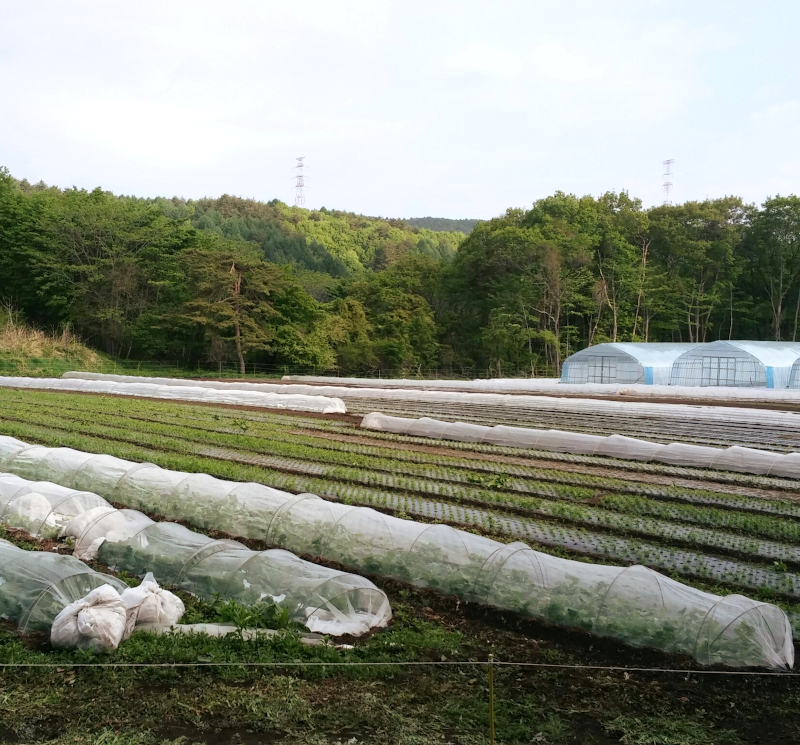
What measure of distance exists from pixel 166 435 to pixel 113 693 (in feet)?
37.4

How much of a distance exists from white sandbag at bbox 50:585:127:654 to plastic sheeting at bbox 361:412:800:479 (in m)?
10.3

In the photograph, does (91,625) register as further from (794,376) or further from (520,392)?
(794,376)

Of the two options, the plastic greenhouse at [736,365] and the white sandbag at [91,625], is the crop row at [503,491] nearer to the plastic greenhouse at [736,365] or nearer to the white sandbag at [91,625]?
the white sandbag at [91,625]

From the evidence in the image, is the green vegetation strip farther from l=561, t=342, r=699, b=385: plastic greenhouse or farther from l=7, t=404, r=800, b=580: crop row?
l=561, t=342, r=699, b=385: plastic greenhouse

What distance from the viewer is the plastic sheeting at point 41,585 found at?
533 centimetres

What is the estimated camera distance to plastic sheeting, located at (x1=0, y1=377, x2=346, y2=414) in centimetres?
2059

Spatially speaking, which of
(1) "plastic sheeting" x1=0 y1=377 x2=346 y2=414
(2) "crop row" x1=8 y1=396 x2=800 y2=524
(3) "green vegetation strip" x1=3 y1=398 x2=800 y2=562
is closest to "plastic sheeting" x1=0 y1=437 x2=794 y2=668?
(3) "green vegetation strip" x1=3 y1=398 x2=800 y2=562

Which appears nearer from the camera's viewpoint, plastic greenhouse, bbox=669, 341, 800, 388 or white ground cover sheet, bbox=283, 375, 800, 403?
white ground cover sheet, bbox=283, 375, 800, 403

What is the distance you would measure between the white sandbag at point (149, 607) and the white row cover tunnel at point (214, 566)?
0.50 metres

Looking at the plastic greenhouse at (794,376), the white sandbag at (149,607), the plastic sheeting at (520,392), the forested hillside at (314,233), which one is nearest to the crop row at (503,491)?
the white sandbag at (149,607)

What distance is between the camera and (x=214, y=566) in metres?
6.10

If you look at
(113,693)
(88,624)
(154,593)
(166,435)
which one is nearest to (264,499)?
(154,593)

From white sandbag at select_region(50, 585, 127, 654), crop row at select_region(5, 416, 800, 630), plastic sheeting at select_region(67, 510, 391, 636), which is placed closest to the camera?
white sandbag at select_region(50, 585, 127, 654)

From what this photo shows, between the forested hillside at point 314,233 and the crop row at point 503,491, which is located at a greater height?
the forested hillside at point 314,233
